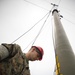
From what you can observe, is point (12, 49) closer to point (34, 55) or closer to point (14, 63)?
point (14, 63)

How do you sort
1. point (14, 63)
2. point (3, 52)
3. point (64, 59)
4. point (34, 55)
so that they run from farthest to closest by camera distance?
point (34, 55), point (14, 63), point (64, 59), point (3, 52)

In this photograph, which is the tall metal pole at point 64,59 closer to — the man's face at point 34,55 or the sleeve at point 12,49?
the man's face at point 34,55

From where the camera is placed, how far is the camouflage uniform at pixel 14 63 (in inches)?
66.5

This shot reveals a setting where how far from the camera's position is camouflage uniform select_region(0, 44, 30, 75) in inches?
66.5

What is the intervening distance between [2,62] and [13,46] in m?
0.24

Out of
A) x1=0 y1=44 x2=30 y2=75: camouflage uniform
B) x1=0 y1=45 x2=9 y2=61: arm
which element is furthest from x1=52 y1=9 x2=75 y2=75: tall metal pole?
x1=0 y1=45 x2=9 y2=61: arm

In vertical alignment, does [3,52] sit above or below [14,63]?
above

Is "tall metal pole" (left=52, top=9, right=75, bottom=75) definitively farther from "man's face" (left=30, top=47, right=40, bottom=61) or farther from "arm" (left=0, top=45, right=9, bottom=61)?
"arm" (left=0, top=45, right=9, bottom=61)

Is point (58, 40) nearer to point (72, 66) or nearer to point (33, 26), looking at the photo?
point (72, 66)

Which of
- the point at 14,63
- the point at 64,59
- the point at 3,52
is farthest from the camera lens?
the point at 14,63

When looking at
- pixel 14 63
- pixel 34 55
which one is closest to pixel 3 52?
pixel 14 63

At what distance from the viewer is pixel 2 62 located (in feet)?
5.55

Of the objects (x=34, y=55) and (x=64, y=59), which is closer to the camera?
(x=64, y=59)

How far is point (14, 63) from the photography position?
180cm
